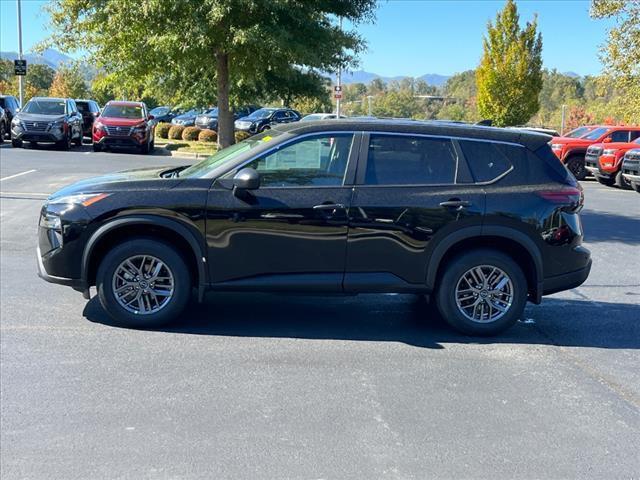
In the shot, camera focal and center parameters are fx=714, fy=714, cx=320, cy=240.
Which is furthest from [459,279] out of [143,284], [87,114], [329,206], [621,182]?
[87,114]

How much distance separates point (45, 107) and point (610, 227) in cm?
1913

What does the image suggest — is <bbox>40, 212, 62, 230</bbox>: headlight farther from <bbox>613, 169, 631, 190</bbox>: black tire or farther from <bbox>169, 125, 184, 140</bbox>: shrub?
<bbox>169, 125, 184, 140</bbox>: shrub

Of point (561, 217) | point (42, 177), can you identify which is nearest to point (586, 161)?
point (42, 177)

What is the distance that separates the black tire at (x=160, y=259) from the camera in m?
5.79

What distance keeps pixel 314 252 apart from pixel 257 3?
11.5m

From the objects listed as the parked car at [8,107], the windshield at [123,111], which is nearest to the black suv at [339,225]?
the windshield at [123,111]

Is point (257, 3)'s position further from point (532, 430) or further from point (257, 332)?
point (532, 430)

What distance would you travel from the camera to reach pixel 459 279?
6.02 metres

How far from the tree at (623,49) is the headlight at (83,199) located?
2362 centimetres

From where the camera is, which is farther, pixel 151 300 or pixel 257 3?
pixel 257 3

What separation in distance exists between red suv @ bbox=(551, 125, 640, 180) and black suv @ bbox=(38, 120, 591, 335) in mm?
17055

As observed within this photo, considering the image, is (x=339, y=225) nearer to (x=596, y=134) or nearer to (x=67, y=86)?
(x=596, y=134)

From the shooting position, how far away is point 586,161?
21.5 meters

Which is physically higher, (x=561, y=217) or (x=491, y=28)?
(x=491, y=28)
